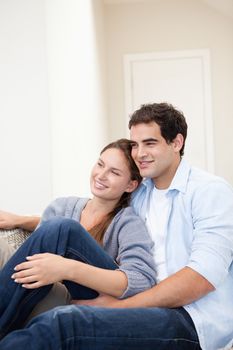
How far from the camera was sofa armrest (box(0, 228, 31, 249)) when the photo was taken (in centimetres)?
192

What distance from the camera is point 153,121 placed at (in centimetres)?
173

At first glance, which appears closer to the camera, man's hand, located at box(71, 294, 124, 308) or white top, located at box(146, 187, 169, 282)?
man's hand, located at box(71, 294, 124, 308)

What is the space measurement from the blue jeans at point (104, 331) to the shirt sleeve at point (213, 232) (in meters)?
0.16

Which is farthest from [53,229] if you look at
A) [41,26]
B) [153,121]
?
[41,26]

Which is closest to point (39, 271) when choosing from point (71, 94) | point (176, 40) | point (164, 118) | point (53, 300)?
point (53, 300)

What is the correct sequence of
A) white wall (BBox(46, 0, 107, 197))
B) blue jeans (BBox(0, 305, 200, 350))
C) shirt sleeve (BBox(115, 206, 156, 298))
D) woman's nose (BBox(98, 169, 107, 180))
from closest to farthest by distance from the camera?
1. blue jeans (BBox(0, 305, 200, 350))
2. shirt sleeve (BBox(115, 206, 156, 298))
3. woman's nose (BBox(98, 169, 107, 180))
4. white wall (BBox(46, 0, 107, 197))

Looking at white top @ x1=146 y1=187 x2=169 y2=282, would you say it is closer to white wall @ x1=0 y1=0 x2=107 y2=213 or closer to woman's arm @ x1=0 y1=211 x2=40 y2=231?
woman's arm @ x1=0 y1=211 x2=40 y2=231

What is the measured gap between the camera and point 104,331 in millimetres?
→ 1247

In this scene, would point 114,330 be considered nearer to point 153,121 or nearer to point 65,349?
point 65,349

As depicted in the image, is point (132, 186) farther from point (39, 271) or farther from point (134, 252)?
point (39, 271)

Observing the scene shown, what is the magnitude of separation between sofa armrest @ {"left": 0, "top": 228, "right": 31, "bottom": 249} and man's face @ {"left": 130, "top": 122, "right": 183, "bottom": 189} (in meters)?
0.58

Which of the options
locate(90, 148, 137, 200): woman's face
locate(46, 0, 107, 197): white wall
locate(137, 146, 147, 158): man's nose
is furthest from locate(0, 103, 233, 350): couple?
locate(46, 0, 107, 197): white wall

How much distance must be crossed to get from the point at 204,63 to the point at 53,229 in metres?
3.91

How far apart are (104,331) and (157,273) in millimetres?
414
